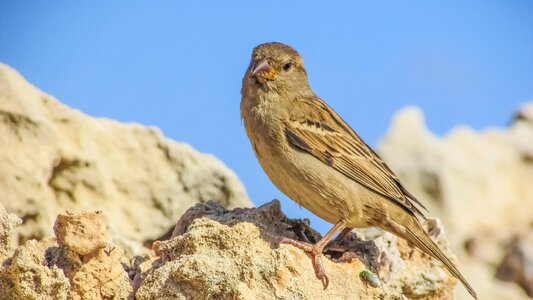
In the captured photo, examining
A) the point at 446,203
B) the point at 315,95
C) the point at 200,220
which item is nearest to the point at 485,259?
the point at 446,203

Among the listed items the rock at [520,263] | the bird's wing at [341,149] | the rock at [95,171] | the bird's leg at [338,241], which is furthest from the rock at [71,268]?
the rock at [520,263]

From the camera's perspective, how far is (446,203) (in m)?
12.8

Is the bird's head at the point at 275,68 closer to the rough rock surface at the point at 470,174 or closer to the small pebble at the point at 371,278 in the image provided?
the small pebble at the point at 371,278

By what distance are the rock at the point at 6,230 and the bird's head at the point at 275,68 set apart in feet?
6.80

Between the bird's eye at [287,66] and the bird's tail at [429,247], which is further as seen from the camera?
the bird's eye at [287,66]

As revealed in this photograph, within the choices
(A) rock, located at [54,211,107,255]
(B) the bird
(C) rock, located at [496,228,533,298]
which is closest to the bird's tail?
(B) the bird

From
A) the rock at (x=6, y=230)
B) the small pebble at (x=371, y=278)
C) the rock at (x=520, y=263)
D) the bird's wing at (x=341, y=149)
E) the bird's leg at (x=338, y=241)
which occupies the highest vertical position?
the rock at (x=520, y=263)

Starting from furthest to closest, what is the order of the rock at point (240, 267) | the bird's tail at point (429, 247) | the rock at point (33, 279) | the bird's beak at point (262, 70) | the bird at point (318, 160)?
1. the bird's beak at point (262, 70)
2. the bird at point (318, 160)
3. the bird's tail at point (429, 247)
4. the rock at point (240, 267)
5. the rock at point (33, 279)

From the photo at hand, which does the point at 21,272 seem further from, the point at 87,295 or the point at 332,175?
Result: the point at 332,175

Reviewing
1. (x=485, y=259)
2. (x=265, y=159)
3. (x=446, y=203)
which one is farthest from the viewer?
(x=446, y=203)

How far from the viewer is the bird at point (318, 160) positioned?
675cm

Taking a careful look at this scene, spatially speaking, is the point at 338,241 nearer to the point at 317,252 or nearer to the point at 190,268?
the point at 317,252

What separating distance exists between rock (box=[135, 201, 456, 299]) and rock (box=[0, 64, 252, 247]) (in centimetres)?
160

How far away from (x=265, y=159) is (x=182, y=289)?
1.58 m
